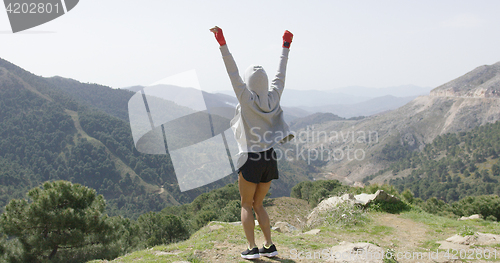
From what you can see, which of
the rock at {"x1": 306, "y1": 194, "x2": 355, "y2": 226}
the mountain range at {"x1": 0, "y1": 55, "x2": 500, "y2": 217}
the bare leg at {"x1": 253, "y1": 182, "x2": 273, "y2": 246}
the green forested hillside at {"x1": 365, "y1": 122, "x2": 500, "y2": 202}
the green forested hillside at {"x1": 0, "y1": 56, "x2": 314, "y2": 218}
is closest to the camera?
the bare leg at {"x1": 253, "y1": 182, "x2": 273, "y2": 246}

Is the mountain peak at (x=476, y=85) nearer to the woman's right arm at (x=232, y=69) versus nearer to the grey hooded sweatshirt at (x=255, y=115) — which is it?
the grey hooded sweatshirt at (x=255, y=115)

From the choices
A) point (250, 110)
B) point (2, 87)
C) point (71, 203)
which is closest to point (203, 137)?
Result: point (250, 110)

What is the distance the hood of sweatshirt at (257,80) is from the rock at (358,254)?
2.33m

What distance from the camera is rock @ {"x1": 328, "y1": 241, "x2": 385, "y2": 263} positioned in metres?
3.82

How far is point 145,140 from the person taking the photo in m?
7.10

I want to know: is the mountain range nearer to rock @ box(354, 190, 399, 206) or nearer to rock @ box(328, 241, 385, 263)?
rock @ box(354, 190, 399, 206)

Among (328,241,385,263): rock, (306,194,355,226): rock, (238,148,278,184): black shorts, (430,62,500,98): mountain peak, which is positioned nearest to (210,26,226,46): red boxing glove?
(238,148,278,184): black shorts

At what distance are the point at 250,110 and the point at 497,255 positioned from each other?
4.10 meters

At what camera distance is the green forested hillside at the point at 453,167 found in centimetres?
7106

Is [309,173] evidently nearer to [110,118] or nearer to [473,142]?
[473,142]

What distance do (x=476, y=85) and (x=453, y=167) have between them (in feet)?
208

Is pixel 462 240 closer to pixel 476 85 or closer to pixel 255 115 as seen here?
pixel 255 115

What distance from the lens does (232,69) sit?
3166 mm

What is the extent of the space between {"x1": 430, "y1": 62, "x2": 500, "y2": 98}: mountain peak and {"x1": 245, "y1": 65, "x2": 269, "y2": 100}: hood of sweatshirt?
137937mm
